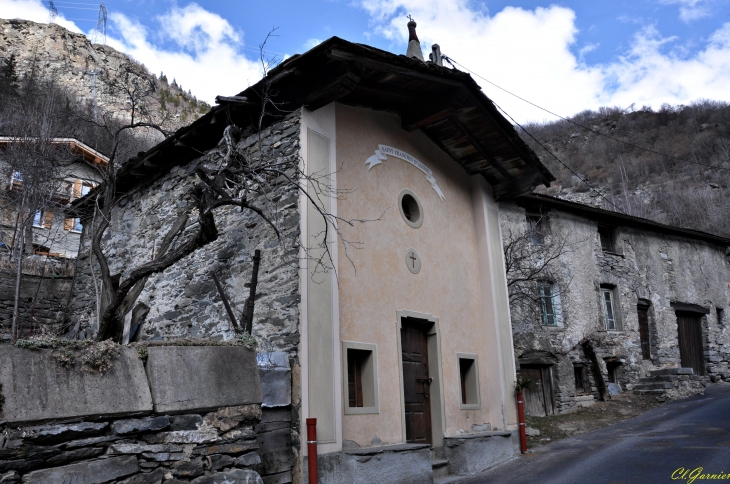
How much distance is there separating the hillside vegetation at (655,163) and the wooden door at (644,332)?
12.2 metres

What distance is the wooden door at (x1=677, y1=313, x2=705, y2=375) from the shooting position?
17.9 metres

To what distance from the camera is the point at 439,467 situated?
25.3ft

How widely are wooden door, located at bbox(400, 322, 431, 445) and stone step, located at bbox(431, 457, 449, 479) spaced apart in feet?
0.93

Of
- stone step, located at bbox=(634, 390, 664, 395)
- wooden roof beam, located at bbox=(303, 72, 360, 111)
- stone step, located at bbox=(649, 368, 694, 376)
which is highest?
wooden roof beam, located at bbox=(303, 72, 360, 111)

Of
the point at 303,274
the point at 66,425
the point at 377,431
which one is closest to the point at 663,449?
the point at 377,431

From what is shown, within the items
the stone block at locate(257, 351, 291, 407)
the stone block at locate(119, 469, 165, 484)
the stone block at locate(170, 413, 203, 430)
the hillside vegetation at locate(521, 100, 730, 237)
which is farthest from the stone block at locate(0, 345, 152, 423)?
the hillside vegetation at locate(521, 100, 730, 237)

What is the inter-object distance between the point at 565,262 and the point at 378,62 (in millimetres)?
10255

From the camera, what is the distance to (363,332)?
7016 mm

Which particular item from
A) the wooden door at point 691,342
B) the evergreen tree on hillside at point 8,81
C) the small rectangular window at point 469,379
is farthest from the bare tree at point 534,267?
the evergreen tree on hillside at point 8,81

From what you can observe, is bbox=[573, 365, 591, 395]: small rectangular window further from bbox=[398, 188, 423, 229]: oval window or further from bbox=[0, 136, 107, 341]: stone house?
bbox=[0, 136, 107, 341]: stone house

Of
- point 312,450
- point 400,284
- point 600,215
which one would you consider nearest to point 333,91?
point 400,284

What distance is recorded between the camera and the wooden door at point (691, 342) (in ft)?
58.6

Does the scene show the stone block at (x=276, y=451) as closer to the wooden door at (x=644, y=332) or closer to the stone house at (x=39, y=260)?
the stone house at (x=39, y=260)

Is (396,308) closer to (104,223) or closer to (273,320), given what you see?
(273,320)
